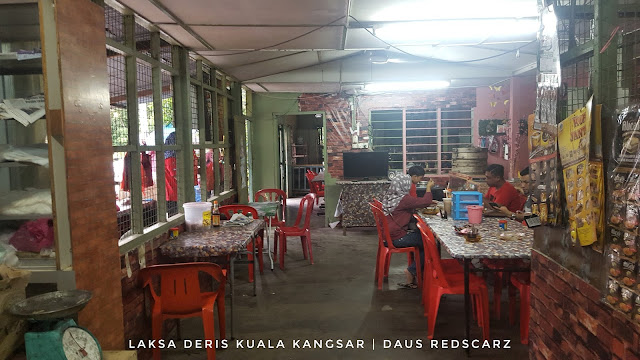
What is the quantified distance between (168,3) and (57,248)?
6.30 ft

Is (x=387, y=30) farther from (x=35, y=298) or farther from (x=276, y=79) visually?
(x=35, y=298)

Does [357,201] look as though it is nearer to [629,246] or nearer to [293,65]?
[293,65]

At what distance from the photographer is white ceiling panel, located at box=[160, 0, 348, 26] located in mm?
3289

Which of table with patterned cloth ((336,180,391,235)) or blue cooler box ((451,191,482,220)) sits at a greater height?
blue cooler box ((451,191,482,220))

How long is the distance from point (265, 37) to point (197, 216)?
188 centimetres

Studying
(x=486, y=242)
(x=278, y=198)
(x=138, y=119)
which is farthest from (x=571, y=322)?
(x=278, y=198)

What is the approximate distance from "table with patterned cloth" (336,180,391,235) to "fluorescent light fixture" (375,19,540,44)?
3352mm

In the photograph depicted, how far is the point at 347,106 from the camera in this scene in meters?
8.73

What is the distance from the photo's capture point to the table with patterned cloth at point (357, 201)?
8180 millimetres

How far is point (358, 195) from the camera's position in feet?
27.0

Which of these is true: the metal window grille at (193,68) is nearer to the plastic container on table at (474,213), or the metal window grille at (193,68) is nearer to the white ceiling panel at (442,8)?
the white ceiling panel at (442,8)

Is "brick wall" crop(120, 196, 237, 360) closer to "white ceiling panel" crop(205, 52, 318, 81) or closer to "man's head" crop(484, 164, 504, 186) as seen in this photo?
"white ceiling panel" crop(205, 52, 318, 81)

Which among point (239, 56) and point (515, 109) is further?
point (515, 109)

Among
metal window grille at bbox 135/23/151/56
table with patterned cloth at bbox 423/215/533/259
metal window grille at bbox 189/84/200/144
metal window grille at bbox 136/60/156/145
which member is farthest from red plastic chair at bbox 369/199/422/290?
metal window grille at bbox 135/23/151/56
